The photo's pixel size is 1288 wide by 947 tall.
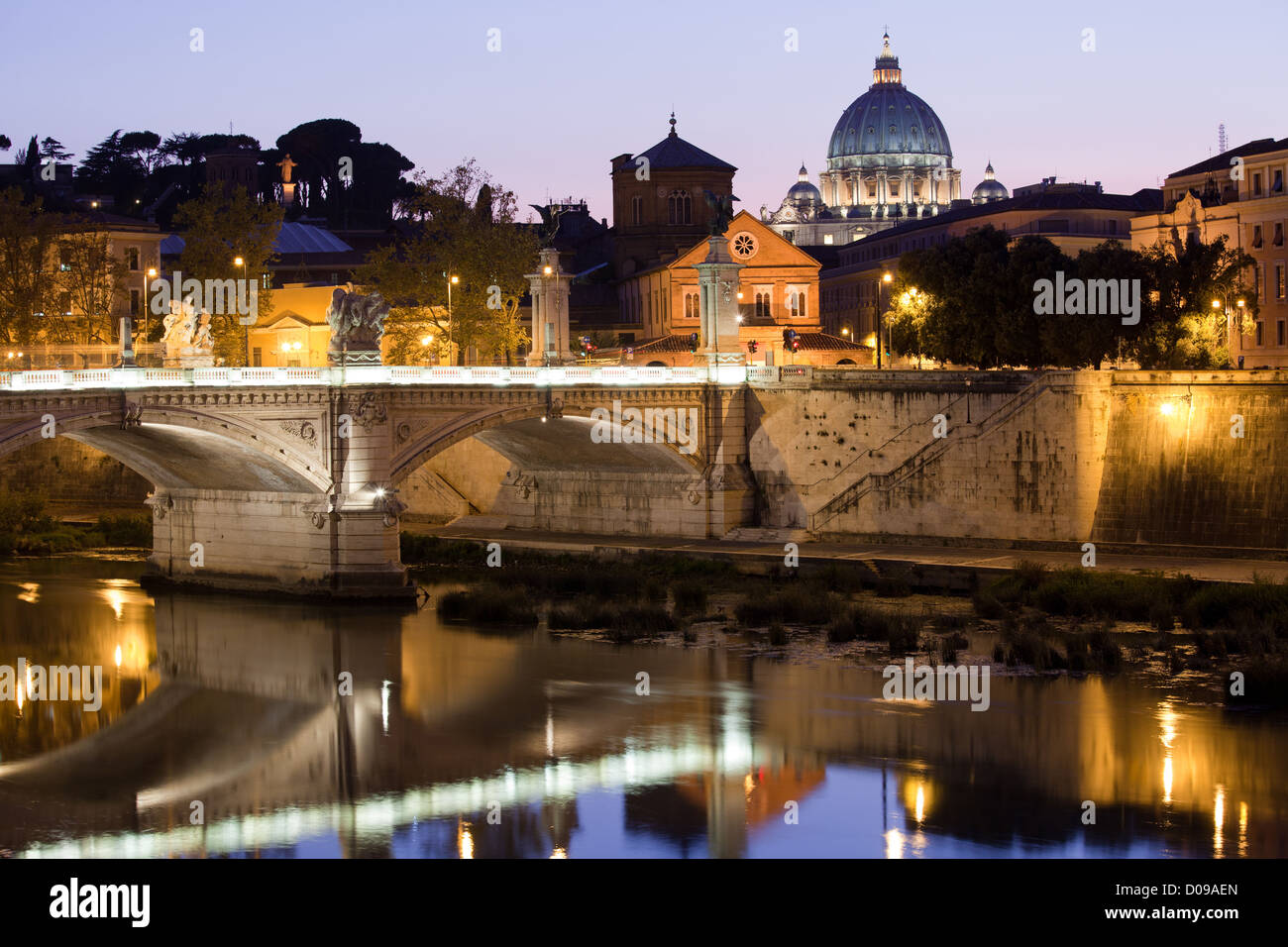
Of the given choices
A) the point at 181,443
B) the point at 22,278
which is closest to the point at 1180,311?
the point at 181,443

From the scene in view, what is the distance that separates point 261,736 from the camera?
29266 millimetres

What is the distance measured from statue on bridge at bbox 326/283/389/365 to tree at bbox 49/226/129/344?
20435 mm

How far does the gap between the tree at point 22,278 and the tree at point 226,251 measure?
4.46 meters

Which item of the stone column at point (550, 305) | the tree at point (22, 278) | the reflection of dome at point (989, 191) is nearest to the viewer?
the stone column at point (550, 305)

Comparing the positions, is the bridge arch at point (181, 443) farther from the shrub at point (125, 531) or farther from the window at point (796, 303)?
the window at point (796, 303)

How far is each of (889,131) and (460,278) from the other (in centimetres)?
10288

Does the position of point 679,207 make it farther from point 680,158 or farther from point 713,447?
point 713,447

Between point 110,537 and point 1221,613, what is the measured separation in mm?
31143

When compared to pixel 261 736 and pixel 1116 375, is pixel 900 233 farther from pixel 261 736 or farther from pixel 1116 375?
pixel 261 736

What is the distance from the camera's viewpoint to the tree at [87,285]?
2375 inches

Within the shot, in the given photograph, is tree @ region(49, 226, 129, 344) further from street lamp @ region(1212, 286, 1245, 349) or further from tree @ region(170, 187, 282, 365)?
street lamp @ region(1212, 286, 1245, 349)

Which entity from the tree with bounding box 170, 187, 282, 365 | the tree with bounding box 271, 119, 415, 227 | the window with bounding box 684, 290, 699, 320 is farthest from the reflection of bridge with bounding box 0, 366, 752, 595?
the tree with bounding box 271, 119, 415, 227

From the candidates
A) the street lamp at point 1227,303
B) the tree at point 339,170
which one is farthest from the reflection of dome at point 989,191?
the street lamp at point 1227,303
